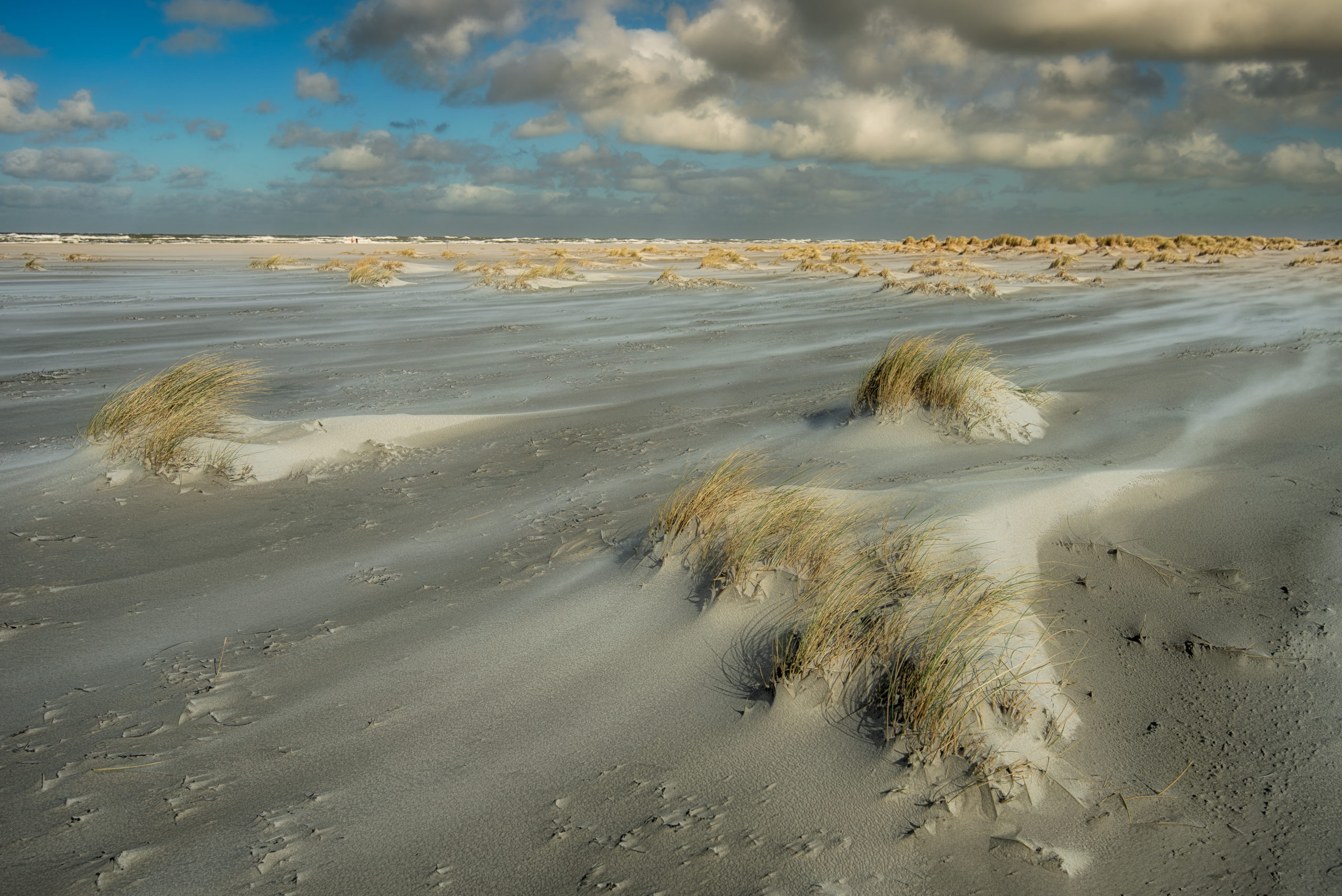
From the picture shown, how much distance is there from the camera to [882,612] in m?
2.53

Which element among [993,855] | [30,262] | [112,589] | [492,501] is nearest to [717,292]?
[492,501]

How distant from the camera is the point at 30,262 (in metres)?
24.8

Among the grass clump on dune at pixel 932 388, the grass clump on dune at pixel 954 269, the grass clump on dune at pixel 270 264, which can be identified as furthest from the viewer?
the grass clump on dune at pixel 270 264

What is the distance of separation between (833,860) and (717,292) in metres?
16.7

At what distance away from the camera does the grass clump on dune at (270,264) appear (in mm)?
26500

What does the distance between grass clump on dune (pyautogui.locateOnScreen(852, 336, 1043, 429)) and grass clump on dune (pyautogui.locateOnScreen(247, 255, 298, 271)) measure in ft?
84.5

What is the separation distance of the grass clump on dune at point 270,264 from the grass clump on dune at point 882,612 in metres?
27.3

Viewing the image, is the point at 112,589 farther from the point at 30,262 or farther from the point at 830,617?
the point at 30,262

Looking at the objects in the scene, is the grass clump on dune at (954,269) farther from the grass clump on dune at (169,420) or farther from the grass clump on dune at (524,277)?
the grass clump on dune at (169,420)

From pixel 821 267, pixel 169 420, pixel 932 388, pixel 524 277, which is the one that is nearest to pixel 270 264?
pixel 524 277

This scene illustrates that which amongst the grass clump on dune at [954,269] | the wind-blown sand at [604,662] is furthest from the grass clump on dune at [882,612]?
the grass clump on dune at [954,269]

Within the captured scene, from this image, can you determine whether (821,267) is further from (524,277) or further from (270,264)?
(270,264)

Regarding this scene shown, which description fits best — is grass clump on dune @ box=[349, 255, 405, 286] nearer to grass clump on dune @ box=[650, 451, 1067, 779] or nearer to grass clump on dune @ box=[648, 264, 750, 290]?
grass clump on dune @ box=[648, 264, 750, 290]

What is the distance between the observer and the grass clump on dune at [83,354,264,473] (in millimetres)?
4707
